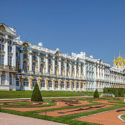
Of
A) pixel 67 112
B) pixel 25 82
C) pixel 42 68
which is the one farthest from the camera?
pixel 42 68

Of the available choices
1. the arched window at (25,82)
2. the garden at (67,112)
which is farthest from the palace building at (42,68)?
the garden at (67,112)

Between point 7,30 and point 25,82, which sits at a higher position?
point 7,30

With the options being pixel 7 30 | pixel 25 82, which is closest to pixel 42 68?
pixel 25 82

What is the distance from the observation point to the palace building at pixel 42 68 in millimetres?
44681

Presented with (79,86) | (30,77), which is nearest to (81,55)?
(79,86)

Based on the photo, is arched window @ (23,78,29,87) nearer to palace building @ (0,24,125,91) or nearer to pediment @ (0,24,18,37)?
palace building @ (0,24,125,91)

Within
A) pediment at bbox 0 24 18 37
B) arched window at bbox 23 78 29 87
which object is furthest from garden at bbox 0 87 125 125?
arched window at bbox 23 78 29 87

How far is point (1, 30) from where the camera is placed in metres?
43.9

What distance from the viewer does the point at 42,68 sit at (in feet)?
191

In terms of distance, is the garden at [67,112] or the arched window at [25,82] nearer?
the garden at [67,112]

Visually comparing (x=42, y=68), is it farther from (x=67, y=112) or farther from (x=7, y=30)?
(x=67, y=112)

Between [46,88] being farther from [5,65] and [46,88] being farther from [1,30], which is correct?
[1,30]

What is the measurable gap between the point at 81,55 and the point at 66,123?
2548 inches

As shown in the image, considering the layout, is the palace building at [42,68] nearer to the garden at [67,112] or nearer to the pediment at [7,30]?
the pediment at [7,30]
